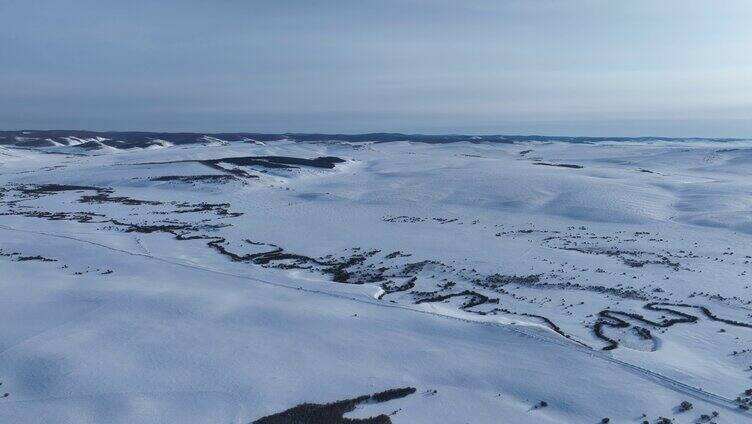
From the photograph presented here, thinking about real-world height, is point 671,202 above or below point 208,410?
above

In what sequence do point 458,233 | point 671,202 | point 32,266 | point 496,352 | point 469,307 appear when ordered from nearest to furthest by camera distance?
point 496,352 → point 469,307 → point 32,266 → point 458,233 → point 671,202

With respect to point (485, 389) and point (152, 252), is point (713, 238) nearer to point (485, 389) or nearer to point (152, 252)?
point (485, 389)

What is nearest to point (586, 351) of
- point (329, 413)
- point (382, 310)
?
point (382, 310)

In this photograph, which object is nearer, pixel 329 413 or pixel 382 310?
pixel 329 413

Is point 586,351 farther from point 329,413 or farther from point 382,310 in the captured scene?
point 329,413

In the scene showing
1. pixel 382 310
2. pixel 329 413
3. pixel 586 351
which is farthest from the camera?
pixel 382 310

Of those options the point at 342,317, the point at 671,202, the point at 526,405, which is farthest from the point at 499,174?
the point at 526,405

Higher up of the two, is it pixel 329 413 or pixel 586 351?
pixel 586 351

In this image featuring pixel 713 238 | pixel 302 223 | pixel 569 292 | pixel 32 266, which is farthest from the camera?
pixel 302 223
